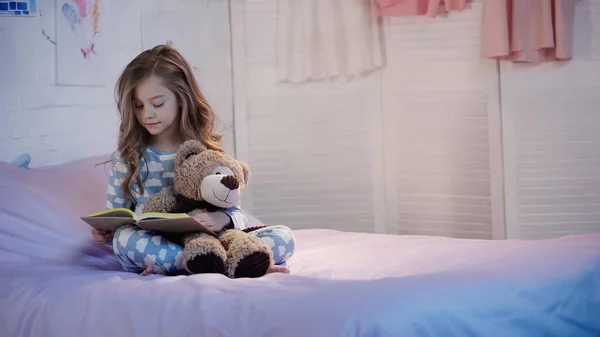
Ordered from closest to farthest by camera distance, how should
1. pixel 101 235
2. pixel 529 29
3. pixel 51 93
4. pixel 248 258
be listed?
pixel 248 258, pixel 101 235, pixel 51 93, pixel 529 29

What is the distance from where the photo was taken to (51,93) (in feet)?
8.39

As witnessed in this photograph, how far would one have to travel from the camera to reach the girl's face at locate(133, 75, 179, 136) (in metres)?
2.05

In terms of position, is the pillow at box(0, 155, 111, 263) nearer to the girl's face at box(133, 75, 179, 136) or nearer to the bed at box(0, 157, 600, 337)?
the bed at box(0, 157, 600, 337)

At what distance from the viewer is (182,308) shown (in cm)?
152

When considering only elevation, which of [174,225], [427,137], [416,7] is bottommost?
[174,225]

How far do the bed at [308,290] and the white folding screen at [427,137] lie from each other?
1.21 metres

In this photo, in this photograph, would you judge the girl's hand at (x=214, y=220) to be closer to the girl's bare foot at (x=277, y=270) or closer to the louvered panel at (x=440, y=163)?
the girl's bare foot at (x=277, y=270)

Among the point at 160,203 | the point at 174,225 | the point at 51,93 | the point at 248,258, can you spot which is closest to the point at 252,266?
the point at 248,258

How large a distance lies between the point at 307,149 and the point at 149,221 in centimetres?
176

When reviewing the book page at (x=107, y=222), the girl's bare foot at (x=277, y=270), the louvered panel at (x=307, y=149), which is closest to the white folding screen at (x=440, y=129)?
the louvered panel at (x=307, y=149)

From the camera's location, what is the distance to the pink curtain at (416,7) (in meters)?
3.26

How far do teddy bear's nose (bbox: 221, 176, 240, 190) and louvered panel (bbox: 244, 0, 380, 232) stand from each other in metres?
1.61

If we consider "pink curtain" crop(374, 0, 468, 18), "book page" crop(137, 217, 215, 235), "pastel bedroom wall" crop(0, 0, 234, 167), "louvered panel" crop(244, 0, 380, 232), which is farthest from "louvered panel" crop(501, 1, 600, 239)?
"book page" crop(137, 217, 215, 235)

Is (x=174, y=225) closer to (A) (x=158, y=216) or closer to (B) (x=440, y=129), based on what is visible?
(A) (x=158, y=216)
